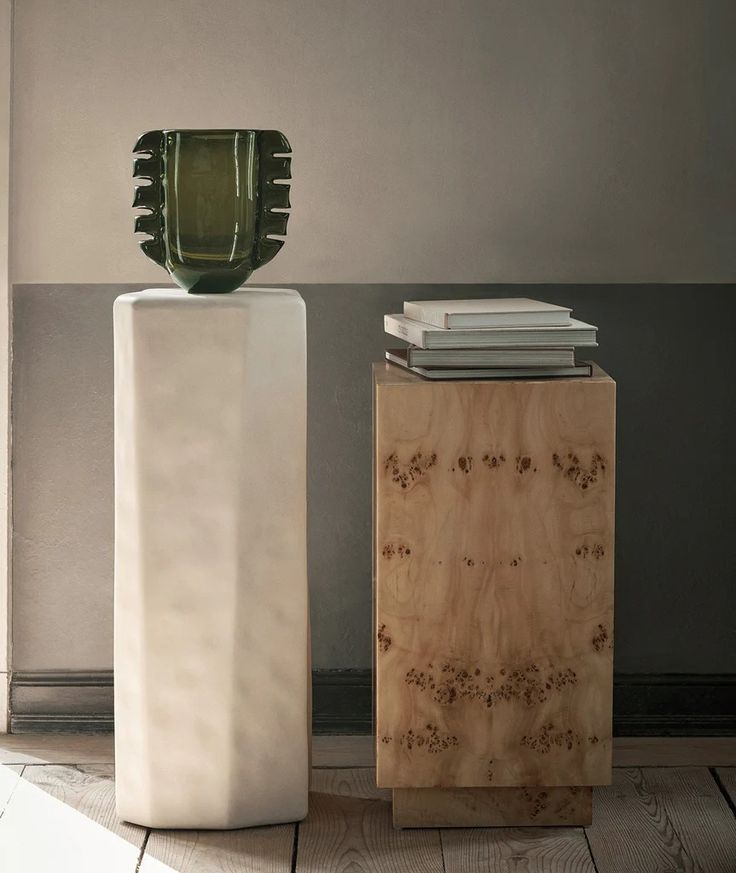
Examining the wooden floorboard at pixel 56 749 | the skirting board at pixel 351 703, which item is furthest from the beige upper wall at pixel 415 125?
the wooden floorboard at pixel 56 749

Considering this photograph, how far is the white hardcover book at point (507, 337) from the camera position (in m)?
1.86

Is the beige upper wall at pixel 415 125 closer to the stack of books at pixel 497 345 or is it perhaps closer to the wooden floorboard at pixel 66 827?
the stack of books at pixel 497 345

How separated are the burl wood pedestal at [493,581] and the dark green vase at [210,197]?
13.5 inches

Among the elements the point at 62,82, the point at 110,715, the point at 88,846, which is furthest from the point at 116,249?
the point at 88,846

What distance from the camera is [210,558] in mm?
1907

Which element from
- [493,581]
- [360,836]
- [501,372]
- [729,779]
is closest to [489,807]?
[360,836]

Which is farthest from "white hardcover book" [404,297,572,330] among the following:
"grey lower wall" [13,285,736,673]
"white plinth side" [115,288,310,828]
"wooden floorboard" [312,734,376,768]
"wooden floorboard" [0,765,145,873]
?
"wooden floorboard" [0,765,145,873]

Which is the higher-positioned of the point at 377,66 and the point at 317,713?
the point at 377,66

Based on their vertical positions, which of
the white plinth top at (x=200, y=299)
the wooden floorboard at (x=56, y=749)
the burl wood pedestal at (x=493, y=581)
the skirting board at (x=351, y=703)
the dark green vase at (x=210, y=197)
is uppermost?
the dark green vase at (x=210, y=197)

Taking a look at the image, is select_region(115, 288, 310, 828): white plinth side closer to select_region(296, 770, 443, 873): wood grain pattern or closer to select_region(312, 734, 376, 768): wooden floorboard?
select_region(296, 770, 443, 873): wood grain pattern

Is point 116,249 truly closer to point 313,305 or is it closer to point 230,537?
point 313,305

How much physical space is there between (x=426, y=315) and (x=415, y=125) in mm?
546

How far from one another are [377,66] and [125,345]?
0.84m

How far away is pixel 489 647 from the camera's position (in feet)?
6.26
